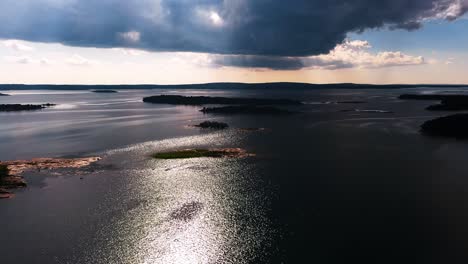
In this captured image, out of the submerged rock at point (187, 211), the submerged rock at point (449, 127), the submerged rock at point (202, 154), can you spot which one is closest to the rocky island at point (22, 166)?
the submerged rock at point (202, 154)

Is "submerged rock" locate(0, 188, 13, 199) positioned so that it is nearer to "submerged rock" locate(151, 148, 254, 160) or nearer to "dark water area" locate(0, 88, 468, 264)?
"dark water area" locate(0, 88, 468, 264)

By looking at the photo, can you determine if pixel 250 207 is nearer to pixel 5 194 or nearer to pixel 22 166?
pixel 5 194

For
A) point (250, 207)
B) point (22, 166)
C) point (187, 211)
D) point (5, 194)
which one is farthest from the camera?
point (22, 166)

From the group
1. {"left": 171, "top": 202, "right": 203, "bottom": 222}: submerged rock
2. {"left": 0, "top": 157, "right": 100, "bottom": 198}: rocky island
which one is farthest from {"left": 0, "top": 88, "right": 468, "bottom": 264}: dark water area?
{"left": 0, "top": 157, "right": 100, "bottom": 198}: rocky island

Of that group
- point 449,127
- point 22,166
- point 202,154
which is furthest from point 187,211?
point 449,127

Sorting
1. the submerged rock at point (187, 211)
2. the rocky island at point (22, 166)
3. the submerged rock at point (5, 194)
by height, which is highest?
the rocky island at point (22, 166)

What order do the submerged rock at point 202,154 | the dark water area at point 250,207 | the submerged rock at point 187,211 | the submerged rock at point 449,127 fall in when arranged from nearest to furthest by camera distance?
1. the dark water area at point 250,207
2. the submerged rock at point 187,211
3. the submerged rock at point 202,154
4. the submerged rock at point 449,127

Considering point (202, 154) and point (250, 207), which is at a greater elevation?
point (202, 154)

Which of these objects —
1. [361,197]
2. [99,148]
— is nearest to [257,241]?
[361,197]

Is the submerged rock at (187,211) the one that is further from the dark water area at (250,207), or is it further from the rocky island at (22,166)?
the rocky island at (22,166)
